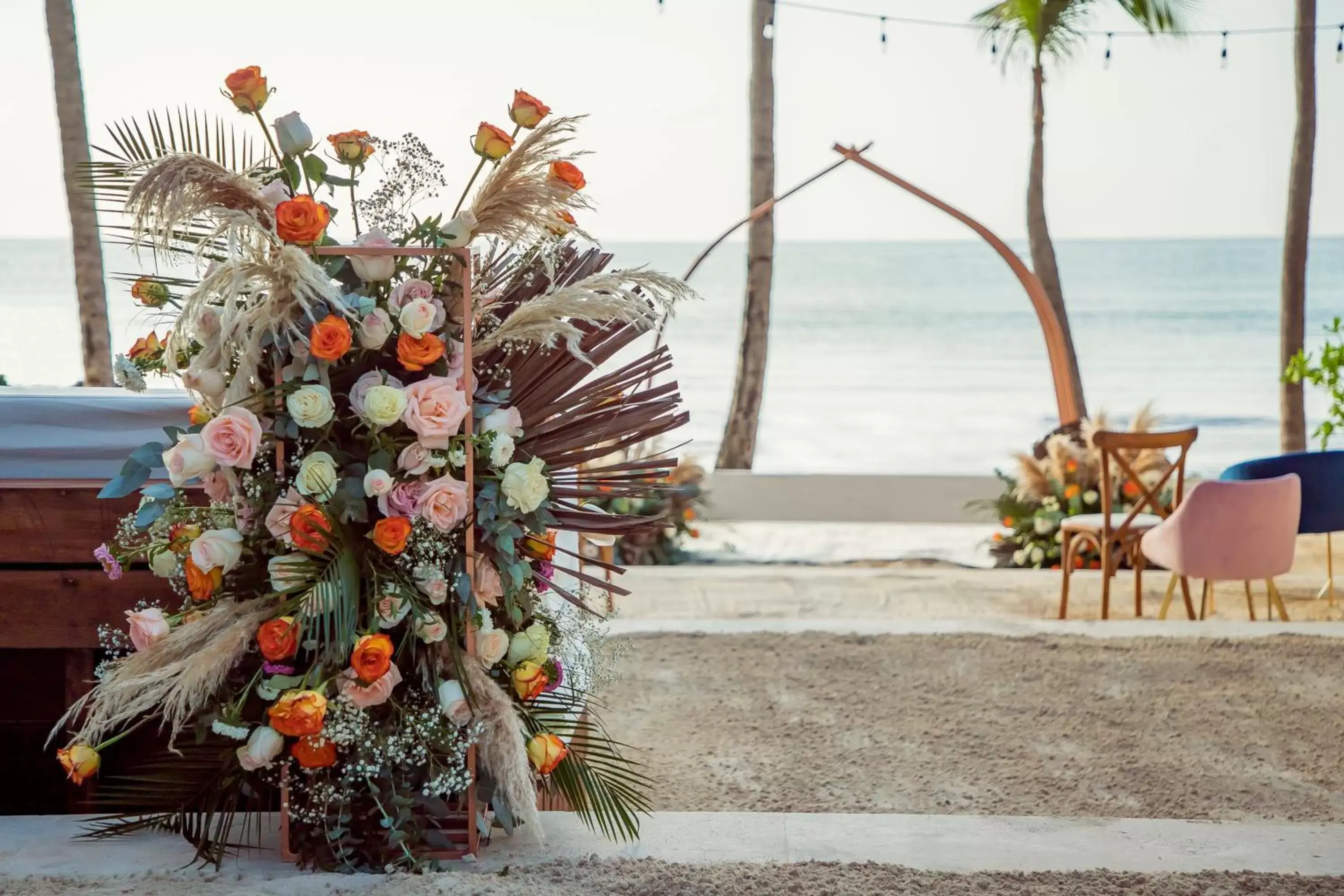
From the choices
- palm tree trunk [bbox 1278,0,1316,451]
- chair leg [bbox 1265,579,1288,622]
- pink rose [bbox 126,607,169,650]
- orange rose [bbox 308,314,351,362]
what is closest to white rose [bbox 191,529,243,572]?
pink rose [bbox 126,607,169,650]

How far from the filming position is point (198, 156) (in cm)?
209

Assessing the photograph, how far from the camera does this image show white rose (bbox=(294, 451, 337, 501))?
2.02 metres

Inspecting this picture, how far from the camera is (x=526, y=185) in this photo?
2.18 meters

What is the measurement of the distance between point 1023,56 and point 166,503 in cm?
737

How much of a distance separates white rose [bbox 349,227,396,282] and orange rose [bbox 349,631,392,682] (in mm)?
574

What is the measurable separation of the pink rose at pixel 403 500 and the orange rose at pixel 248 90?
64 cm

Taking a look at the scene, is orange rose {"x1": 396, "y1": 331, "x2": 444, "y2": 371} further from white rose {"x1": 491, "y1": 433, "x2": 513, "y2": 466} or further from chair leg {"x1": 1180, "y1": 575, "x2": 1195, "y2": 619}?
chair leg {"x1": 1180, "y1": 575, "x2": 1195, "y2": 619}

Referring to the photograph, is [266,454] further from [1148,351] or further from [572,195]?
[1148,351]

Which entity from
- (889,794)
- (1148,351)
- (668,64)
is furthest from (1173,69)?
(889,794)

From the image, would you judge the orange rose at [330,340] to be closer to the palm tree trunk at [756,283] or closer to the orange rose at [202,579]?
the orange rose at [202,579]

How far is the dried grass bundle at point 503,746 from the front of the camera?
210 centimetres

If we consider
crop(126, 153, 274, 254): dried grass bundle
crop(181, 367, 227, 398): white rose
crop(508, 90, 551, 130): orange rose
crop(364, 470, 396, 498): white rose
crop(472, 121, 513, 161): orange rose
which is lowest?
crop(364, 470, 396, 498): white rose

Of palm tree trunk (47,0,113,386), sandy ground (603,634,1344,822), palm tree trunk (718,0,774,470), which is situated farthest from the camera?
palm tree trunk (718,0,774,470)

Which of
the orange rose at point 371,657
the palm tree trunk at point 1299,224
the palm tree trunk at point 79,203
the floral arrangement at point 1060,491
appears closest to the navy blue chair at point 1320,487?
the floral arrangement at point 1060,491
